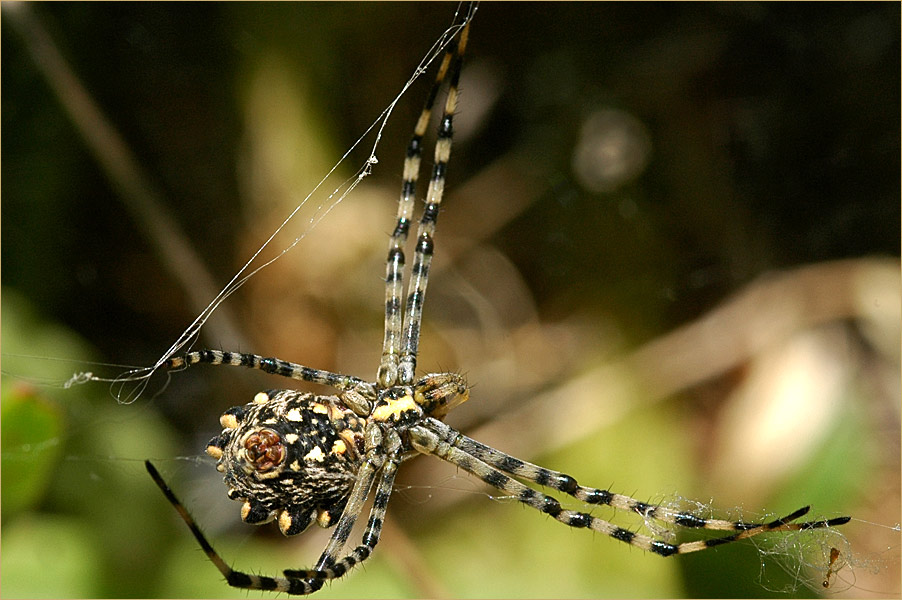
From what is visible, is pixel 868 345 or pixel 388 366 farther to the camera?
pixel 868 345

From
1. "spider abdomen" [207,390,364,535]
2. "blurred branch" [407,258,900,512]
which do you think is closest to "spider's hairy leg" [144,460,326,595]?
"spider abdomen" [207,390,364,535]

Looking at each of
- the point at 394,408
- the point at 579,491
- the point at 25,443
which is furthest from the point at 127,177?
the point at 579,491

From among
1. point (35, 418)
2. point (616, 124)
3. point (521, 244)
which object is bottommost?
point (35, 418)

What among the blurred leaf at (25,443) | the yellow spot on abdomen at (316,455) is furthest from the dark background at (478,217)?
the yellow spot on abdomen at (316,455)

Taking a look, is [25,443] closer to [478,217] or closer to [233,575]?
[233,575]

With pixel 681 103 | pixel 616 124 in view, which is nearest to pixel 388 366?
pixel 616 124

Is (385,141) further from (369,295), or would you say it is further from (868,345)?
(868,345)

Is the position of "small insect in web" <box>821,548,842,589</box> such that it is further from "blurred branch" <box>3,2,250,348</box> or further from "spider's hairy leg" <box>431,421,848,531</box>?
"blurred branch" <box>3,2,250,348</box>
